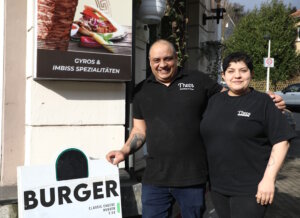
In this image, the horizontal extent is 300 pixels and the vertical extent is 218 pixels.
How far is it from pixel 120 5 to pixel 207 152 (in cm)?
186

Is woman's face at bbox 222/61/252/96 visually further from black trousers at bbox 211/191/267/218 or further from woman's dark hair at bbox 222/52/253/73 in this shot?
black trousers at bbox 211/191/267/218

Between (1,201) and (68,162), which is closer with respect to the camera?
(68,162)

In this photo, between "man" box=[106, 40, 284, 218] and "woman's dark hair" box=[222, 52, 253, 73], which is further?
"man" box=[106, 40, 284, 218]

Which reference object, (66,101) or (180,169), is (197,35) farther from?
(180,169)

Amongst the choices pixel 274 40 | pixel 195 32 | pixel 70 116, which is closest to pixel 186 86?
pixel 70 116

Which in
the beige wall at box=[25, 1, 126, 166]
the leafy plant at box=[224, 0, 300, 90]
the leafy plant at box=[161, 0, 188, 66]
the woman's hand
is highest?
the leafy plant at box=[224, 0, 300, 90]

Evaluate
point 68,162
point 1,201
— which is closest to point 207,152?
point 68,162

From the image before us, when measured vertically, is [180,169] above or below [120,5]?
below

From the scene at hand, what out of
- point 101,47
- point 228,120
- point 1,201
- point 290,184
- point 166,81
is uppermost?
point 101,47

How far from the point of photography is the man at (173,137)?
8.74 feet

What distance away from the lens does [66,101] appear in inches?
138

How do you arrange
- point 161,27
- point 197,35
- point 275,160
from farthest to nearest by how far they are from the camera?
point 197,35
point 161,27
point 275,160

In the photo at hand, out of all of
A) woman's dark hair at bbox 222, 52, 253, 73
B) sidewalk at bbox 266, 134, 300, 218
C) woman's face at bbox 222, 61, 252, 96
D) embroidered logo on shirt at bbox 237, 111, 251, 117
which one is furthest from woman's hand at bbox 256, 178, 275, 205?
sidewalk at bbox 266, 134, 300, 218

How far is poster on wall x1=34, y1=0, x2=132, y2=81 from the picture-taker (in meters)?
3.26
